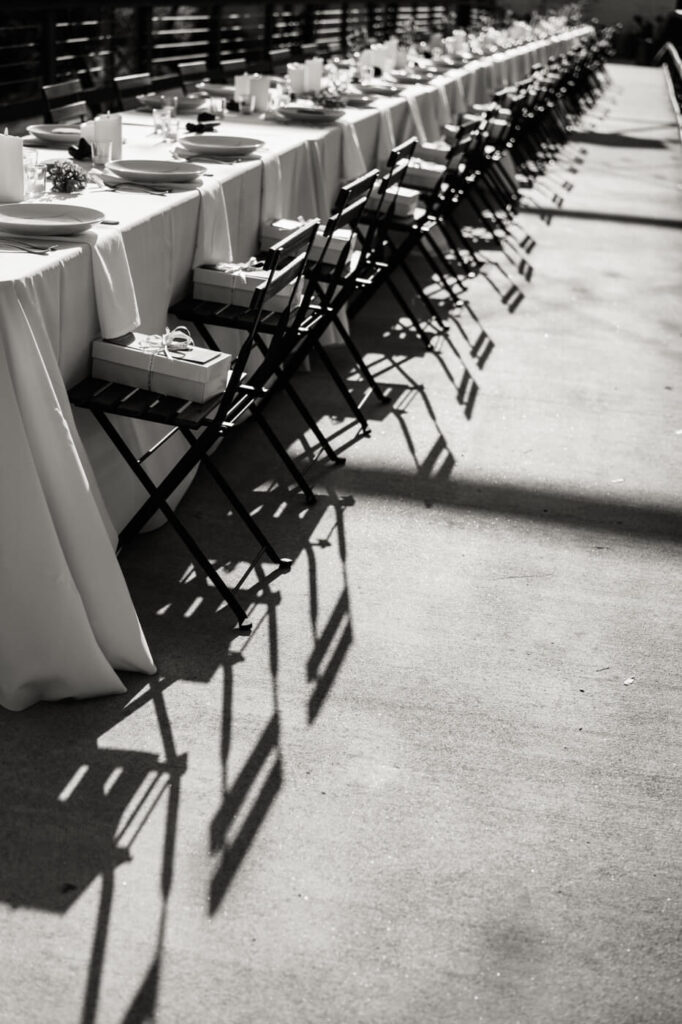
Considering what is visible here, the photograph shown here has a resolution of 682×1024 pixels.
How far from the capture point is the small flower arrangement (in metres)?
Answer: 3.59

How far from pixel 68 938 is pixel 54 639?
0.81m

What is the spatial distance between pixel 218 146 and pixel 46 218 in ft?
4.76

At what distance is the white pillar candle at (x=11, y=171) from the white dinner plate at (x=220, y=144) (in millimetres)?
1254

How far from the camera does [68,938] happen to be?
2.12 m

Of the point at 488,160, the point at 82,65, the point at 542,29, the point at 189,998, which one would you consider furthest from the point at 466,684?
the point at 542,29

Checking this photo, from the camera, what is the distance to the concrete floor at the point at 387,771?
2.09 metres

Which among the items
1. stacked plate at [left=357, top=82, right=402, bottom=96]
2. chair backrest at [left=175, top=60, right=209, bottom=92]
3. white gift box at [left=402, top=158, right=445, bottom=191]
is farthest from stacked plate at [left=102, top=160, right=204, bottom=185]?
stacked plate at [left=357, top=82, right=402, bottom=96]

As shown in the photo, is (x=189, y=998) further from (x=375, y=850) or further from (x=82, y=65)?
(x=82, y=65)

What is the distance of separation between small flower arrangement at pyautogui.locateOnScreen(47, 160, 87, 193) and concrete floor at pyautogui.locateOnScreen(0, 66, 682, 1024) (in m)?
1.07

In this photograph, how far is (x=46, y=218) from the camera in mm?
3209

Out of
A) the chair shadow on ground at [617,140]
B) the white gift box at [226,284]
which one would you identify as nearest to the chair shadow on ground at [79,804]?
the white gift box at [226,284]

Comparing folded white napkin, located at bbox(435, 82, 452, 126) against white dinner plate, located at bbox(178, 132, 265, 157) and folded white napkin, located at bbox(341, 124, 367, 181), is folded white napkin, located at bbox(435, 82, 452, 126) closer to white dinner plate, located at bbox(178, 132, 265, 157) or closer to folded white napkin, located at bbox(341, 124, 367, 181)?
folded white napkin, located at bbox(341, 124, 367, 181)

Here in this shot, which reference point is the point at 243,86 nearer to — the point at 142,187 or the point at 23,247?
the point at 142,187

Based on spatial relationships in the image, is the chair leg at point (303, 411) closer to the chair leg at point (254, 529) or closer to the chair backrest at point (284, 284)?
the chair backrest at point (284, 284)
